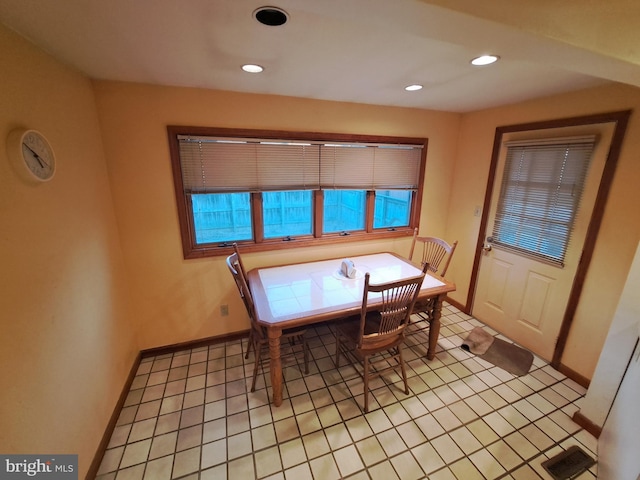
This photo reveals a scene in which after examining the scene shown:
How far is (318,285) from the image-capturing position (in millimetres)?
2154

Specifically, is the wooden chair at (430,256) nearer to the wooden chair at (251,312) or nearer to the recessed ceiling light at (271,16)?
the wooden chair at (251,312)

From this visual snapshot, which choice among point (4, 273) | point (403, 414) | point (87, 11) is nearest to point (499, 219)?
point (403, 414)

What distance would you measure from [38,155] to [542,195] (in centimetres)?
338

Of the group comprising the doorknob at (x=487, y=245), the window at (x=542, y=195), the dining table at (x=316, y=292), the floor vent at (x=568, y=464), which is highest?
the window at (x=542, y=195)

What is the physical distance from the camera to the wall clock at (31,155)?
1.11 metres

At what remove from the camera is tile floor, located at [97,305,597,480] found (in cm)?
152

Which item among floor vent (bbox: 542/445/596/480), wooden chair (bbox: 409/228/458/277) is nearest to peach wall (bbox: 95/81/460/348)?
wooden chair (bbox: 409/228/458/277)

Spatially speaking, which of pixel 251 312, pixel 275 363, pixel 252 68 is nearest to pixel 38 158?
pixel 252 68

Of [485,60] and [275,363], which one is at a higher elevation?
[485,60]

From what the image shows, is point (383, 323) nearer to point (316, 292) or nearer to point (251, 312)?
point (316, 292)

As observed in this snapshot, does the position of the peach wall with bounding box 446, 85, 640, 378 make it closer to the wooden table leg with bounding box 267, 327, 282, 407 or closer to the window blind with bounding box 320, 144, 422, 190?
the window blind with bounding box 320, 144, 422, 190

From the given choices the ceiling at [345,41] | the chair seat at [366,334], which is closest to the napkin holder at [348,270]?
the chair seat at [366,334]

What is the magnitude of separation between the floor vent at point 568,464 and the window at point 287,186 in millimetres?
2049

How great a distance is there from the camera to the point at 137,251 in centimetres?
215
